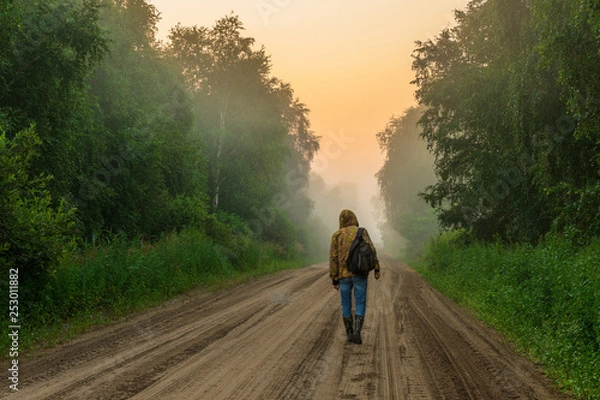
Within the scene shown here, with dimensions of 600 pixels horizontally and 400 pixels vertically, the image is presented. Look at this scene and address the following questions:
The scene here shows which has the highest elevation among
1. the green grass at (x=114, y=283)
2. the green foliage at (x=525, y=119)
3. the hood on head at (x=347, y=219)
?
the green foliage at (x=525, y=119)

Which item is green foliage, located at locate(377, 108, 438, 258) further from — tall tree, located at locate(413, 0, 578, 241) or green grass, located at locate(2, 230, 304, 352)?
green grass, located at locate(2, 230, 304, 352)

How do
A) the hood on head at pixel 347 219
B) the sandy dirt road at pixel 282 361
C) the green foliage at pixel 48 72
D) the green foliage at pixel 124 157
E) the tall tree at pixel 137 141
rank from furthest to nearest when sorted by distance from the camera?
1. the tall tree at pixel 137 141
2. the green foliage at pixel 48 72
3. the green foliage at pixel 124 157
4. the hood on head at pixel 347 219
5. the sandy dirt road at pixel 282 361

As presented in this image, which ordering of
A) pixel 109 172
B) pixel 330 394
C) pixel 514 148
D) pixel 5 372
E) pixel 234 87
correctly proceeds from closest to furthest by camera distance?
pixel 330 394, pixel 5 372, pixel 514 148, pixel 109 172, pixel 234 87

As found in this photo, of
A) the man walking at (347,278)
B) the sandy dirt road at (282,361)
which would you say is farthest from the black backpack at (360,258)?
the sandy dirt road at (282,361)

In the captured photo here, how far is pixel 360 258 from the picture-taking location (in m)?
7.21

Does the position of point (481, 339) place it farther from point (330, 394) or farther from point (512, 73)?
point (512, 73)

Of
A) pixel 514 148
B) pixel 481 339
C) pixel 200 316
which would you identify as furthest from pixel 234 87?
pixel 481 339

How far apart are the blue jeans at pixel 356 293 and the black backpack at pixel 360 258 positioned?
0.15m

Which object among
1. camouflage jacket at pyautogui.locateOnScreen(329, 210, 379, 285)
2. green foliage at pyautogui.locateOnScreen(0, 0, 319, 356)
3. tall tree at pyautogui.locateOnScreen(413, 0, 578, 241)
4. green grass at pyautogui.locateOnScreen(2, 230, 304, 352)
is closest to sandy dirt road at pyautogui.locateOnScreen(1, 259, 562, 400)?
green grass at pyautogui.locateOnScreen(2, 230, 304, 352)

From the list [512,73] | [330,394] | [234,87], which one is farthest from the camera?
[234,87]

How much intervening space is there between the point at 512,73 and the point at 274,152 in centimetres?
1803

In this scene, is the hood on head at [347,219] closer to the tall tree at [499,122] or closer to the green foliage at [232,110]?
the tall tree at [499,122]

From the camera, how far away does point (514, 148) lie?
13430 mm

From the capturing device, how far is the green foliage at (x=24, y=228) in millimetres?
7141
